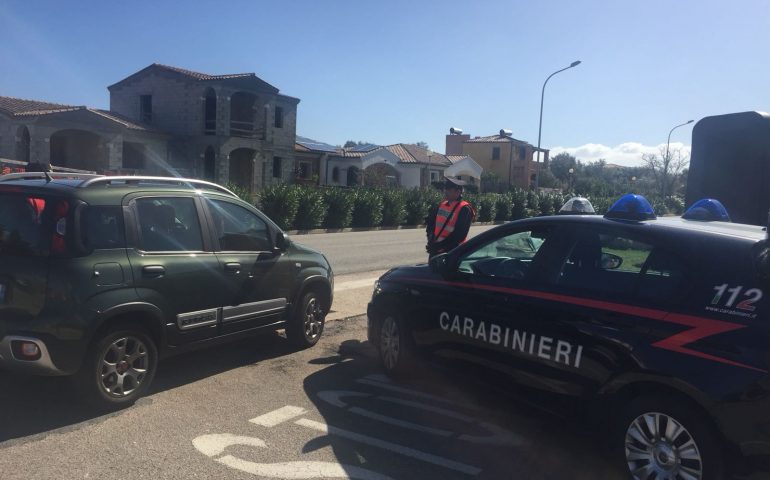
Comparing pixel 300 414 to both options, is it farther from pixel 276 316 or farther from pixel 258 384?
pixel 276 316

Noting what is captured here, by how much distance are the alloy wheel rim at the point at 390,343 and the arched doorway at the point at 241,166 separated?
3794cm

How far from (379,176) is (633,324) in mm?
47122

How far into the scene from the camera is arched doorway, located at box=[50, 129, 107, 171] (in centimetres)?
3400

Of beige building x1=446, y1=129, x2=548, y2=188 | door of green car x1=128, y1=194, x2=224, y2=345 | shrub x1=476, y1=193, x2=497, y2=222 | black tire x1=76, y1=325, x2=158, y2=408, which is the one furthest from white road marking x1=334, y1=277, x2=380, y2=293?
beige building x1=446, y1=129, x2=548, y2=188

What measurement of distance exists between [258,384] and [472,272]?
2.07 metres

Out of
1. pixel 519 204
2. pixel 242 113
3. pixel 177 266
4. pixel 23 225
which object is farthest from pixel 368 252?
pixel 242 113

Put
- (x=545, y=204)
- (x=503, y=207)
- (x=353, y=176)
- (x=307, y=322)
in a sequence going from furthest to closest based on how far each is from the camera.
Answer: (x=353, y=176)
(x=545, y=204)
(x=503, y=207)
(x=307, y=322)

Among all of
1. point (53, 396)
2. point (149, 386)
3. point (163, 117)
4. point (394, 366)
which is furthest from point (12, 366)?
point (163, 117)

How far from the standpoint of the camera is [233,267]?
5.51 metres

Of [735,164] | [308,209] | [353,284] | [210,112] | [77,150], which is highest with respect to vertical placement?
[210,112]

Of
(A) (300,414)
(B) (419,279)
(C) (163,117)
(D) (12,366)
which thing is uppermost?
Answer: (C) (163,117)

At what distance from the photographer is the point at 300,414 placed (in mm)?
4676

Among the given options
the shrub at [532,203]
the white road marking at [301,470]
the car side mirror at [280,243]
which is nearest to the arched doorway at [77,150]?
the shrub at [532,203]

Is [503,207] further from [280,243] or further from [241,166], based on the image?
[280,243]
